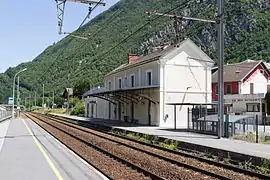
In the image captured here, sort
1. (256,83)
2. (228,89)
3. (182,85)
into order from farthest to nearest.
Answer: (256,83) < (228,89) < (182,85)

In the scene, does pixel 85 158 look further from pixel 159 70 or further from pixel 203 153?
pixel 159 70

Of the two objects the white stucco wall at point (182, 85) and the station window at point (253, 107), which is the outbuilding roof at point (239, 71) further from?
the white stucco wall at point (182, 85)

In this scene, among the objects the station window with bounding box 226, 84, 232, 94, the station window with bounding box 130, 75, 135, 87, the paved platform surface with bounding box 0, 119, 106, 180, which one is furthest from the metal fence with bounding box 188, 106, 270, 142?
the station window with bounding box 226, 84, 232, 94

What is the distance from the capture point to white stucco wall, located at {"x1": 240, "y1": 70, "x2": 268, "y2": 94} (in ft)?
163

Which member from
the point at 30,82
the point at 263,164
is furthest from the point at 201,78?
the point at 30,82

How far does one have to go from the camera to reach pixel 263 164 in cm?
1101

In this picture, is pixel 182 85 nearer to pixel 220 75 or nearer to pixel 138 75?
pixel 138 75

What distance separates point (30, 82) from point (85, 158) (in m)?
96.8

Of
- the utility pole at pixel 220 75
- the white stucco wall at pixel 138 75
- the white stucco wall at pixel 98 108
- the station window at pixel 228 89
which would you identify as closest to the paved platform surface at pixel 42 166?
the utility pole at pixel 220 75

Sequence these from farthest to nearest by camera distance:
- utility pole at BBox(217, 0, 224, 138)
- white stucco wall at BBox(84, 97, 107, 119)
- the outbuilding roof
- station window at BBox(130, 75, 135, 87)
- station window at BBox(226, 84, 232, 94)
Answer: station window at BBox(226, 84, 232, 94) < the outbuilding roof < white stucco wall at BBox(84, 97, 107, 119) < station window at BBox(130, 75, 135, 87) < utility pole at BBox(217, 0, 224, 138)

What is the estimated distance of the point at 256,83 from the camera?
51844 mm

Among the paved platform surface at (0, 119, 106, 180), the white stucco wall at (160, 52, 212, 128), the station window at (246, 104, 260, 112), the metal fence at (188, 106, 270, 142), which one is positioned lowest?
the paved platform surface at (0, 119, 106, 180)

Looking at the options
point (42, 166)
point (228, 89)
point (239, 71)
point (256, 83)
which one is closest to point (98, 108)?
point (228, 89)

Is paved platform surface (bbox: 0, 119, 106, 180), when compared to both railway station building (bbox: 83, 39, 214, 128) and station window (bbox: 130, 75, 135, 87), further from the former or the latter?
station window (bbox: 130, 75, 135, 87)
